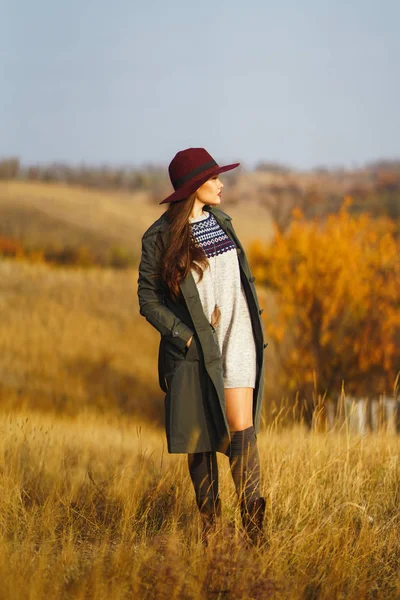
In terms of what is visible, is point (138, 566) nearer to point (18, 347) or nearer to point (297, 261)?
point (297, 261)

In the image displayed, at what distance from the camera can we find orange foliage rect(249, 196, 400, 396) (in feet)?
42.5

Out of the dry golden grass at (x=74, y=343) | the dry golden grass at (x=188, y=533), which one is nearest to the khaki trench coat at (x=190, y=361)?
the dry golden grass at (x=188, y=533)

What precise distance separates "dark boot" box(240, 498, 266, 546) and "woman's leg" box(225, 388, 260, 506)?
0.16ft

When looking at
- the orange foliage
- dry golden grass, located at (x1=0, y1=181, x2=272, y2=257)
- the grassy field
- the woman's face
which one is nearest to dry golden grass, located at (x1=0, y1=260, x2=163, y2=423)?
the orange foliage

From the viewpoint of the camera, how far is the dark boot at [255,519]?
3.85 metres

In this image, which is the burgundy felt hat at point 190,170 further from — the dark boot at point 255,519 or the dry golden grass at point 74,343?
the dry golden grass at point 74,343

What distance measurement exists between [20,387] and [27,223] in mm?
28266

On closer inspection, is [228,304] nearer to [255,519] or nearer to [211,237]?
[211,237]

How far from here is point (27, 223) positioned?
43500 mm

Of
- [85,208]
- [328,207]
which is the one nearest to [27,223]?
[85,208]

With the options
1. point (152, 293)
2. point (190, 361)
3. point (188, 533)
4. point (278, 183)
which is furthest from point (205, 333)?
point (278, 183)

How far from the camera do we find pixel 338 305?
13.1 meters

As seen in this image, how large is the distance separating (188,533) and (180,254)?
50.7 inches

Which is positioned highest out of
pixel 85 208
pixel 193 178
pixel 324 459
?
pixel 85 208
